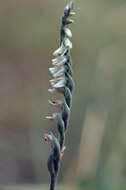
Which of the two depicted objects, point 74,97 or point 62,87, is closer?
point 62,87

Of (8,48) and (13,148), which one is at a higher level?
(8,48)

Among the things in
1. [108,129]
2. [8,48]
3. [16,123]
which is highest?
[108,129]

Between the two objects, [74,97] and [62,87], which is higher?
[62,87]

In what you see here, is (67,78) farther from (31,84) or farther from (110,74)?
(31,84)

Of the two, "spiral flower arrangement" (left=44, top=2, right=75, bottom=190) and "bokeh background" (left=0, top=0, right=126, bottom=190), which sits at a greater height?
"spiral flower arrangement" (left=44, top=2, right=75, bottom=190)

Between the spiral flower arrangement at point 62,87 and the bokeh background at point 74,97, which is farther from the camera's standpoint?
the bokeh background at point 74,97

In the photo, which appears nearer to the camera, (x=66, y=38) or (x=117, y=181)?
(x=66, y=38)

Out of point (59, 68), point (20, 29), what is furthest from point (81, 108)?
point (59, 68)

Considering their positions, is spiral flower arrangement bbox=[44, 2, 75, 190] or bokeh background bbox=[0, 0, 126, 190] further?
bokeh background bbox=[0, 0, 126, 190]
